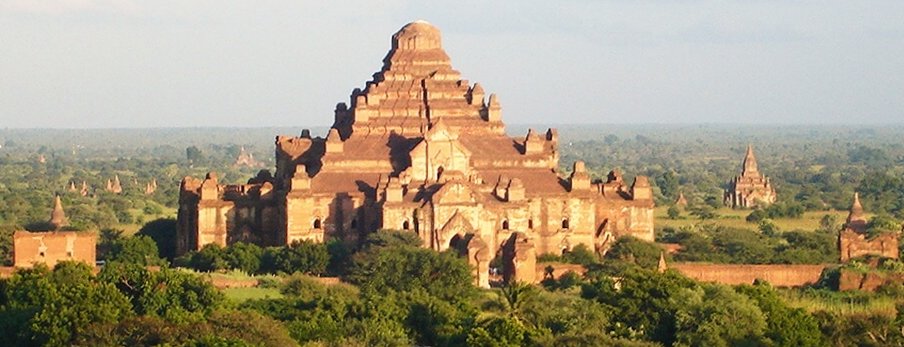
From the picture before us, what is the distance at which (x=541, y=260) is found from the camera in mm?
63031

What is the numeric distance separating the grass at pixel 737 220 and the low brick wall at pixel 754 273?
90.2 ft

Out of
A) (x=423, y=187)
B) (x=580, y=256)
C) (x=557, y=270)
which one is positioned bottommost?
(x=557, y=270)

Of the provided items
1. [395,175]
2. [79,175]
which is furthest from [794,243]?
[79,175]

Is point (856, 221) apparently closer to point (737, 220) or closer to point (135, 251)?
point (737, 220)

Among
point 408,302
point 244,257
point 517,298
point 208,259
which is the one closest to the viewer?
point 408,302

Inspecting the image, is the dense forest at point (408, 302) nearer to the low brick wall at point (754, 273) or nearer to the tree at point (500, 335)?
the tree at point (500, 335)

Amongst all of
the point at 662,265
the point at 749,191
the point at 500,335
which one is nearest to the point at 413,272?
the point at 662,265

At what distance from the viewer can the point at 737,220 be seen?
95750 mm

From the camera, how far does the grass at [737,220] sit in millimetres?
91438

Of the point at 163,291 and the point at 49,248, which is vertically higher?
the point at 49,248

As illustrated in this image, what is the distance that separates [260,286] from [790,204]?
166 feet

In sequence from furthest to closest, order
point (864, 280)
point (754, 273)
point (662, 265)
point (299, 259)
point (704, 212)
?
point (704, 212)
point (299, 259)
point (754, 273)
point (662, 265)
point (864, 280)

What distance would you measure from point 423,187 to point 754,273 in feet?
32.2

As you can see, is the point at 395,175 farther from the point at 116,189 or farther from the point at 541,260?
the point at 116,189
